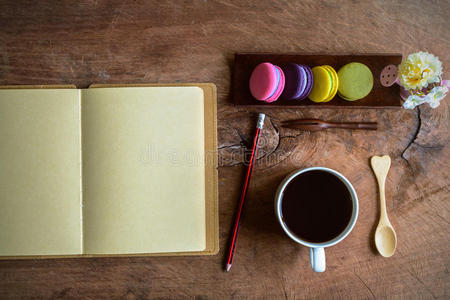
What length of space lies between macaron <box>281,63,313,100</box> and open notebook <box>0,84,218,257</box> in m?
0.19

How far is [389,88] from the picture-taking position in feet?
2.11

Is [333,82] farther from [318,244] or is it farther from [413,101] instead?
[318,244]

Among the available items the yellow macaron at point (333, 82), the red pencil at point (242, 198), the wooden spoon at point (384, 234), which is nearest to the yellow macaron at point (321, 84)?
the yellow macaron at point (333, 82)

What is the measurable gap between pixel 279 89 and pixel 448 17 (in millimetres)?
421

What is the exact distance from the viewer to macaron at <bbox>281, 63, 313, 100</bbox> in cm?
60

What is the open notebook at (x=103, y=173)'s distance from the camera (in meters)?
0.62

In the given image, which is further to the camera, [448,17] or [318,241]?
[448,17]

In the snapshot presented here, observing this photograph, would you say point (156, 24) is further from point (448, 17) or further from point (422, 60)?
point (448, 17)

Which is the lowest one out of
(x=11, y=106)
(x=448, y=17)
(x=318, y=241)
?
(x=318, y=241)

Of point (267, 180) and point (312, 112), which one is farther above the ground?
point (312, 112)

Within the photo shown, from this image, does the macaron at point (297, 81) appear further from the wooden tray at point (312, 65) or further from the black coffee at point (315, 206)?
the black coffee at point (315, 206)

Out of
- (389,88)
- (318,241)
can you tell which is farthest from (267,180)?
(389,88)

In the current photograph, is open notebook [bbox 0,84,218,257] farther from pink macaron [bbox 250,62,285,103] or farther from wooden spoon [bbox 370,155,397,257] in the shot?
wooden spoon [bbox 370,155,397,257]

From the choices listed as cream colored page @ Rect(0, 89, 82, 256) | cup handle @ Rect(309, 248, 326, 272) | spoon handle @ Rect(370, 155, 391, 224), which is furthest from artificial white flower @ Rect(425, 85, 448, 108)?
cream colored page @ Rect(0, 89, 82, 256)
